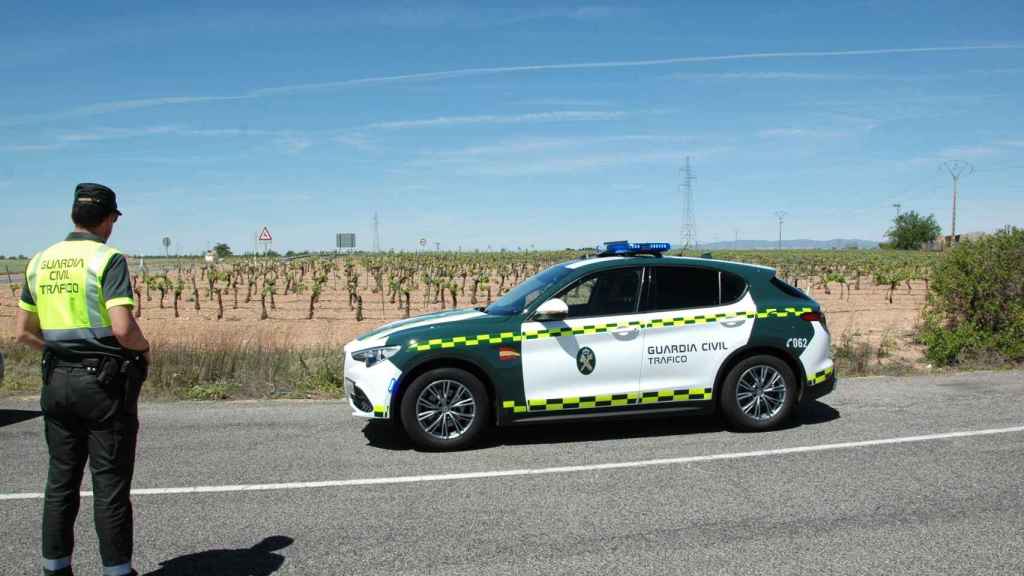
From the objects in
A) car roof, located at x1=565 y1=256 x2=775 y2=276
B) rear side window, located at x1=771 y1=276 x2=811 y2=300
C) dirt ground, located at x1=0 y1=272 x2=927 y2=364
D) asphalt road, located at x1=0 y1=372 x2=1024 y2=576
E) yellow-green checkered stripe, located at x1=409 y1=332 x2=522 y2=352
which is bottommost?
asphalt road, located at x1=0 y1=372 x2=1024 y2=576

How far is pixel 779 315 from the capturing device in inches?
301

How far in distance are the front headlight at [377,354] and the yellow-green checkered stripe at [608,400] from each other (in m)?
1.05

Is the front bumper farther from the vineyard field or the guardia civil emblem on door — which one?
the vineyard field

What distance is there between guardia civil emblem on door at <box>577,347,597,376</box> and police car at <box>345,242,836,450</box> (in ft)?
0.04

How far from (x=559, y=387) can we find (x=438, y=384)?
1.05 meters

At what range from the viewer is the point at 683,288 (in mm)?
7605

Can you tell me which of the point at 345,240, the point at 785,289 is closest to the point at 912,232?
the point at 345,240

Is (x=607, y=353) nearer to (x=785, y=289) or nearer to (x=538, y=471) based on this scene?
(x=538, y=471)

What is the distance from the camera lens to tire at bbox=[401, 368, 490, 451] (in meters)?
6.89

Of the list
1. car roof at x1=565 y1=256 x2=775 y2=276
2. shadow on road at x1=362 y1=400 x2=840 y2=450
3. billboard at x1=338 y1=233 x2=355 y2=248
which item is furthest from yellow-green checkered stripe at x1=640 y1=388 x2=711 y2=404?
billboard at x1=338 y1=233 x2=355 y2=248

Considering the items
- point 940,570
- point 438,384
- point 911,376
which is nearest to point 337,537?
point 438,384

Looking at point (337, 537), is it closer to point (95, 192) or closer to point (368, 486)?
point (368, 486)

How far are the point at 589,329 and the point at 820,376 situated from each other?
2329 mm

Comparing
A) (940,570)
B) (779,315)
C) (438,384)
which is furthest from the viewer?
(779,315)
